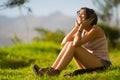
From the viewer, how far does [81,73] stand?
939 cm

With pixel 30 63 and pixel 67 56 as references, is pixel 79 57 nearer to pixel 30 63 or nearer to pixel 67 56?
pixel 67 56

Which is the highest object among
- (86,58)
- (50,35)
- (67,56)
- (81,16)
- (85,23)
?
(81,16)

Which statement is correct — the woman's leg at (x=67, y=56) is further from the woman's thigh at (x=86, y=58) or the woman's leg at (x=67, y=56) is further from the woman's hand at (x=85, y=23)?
the woman's hand at (x=85, y=23)

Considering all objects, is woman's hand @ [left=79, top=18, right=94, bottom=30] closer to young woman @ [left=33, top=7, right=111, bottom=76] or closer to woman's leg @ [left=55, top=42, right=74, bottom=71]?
young woman @ [left=33, top=7, right=111, bottom=76]

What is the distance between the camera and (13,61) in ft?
50.0

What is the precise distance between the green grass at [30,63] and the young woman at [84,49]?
211mm

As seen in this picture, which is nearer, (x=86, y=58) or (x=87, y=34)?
(x=86, y=58)

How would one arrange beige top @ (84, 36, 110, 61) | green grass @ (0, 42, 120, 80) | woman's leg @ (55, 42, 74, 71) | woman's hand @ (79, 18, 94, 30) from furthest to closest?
1. beige top @ (84, 36, 110, 61)
2. woman's hand @ (79, 18, 94, 30)
3. woman's leg @ (55, 42, 74, 71)
4. green grass @ (0, 42, 120, 80)

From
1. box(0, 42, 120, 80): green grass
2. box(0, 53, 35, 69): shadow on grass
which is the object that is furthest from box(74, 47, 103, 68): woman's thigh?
box(0, 53, 35, 69): shadow on grass

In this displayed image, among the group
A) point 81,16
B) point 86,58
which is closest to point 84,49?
point 86,58

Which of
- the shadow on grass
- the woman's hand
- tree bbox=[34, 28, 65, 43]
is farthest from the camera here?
tree bbox=[34, 28, 65, 43]

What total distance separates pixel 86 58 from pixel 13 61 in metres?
6.34

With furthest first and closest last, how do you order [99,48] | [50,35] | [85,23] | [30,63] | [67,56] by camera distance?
1. [50,35]
2. [30,63]
3. [99,48]
4. [85,23]
5. [67,56]

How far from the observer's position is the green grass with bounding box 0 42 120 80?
8922mm
